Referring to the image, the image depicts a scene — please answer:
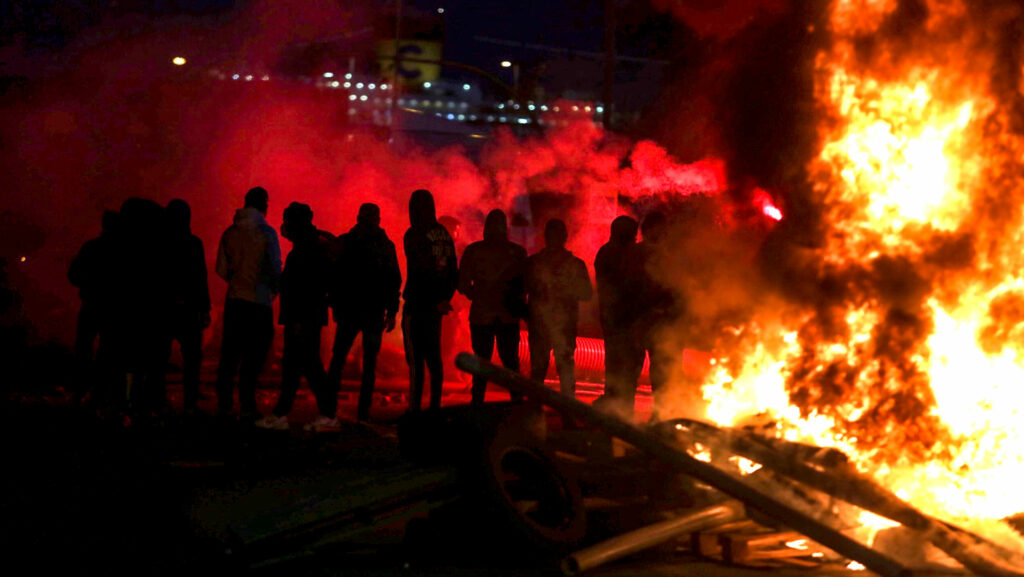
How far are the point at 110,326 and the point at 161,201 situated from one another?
7.74 m

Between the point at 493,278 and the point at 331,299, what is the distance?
1270mm

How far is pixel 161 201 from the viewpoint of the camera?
15438mm

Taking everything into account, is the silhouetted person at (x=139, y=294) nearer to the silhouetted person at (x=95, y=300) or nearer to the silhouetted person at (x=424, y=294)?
the silhouetted person at (x=95, y=300)

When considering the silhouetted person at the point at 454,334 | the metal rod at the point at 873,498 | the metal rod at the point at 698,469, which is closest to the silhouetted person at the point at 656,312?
the metal rod at the point at 873,498

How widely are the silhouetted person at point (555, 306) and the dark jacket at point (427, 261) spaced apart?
83 cm

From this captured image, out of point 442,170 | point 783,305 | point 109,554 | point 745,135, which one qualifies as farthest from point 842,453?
point 442,170

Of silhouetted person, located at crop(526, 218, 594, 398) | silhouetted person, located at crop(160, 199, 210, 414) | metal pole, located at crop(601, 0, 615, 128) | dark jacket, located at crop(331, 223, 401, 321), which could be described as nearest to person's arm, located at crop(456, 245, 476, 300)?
silhouetted person, located at crop(526, 218, 594, 398)

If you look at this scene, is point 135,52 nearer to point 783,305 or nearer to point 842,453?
point 783,305

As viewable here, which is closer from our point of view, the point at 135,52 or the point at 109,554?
the point at 109,554

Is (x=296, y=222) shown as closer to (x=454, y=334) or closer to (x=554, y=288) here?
(x=554, y=288)

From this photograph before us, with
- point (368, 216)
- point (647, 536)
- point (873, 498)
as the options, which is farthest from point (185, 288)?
point (873, 498)

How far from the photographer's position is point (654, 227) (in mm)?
8227

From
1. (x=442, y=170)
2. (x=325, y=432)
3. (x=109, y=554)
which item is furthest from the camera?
(x=442, y=170)

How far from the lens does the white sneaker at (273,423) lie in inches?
299
